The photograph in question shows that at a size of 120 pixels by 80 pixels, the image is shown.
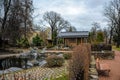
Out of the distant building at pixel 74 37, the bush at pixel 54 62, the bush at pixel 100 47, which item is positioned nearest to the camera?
the bush at pixel 54 62

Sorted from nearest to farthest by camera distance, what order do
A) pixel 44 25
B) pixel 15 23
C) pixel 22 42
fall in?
1. pixel 15 23
2. pixel 22 42
3. pixel 44 25

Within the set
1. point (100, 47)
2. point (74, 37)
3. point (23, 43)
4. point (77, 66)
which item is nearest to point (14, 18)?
point (23, 43)

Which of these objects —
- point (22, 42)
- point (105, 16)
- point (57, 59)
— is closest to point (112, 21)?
point (105, 16)

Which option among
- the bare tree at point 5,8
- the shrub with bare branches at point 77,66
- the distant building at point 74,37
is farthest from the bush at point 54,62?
the distant building at point 74,37

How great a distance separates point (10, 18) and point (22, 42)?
20.6ft

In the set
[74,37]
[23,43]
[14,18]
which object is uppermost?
[14,18]

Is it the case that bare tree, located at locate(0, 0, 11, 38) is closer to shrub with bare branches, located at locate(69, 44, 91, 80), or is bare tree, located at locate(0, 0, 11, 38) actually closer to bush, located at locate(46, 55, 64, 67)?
bush, located at locate(46, 55, 64, 67)

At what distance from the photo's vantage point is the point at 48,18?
58.7 meters

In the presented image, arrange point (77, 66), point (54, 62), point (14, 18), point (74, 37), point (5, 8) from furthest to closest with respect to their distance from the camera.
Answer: point (74, 37) → point (5, 8) → point (14, 18) → point (54, 62) → point (77, 66)

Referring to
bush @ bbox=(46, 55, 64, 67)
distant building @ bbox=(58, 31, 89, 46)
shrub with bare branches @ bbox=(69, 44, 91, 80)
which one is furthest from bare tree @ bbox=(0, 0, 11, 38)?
shrub with bare branches @ bbox=(69, 44, 91, 80)

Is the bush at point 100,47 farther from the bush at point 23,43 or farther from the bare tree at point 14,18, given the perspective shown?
the bush at point 23,43

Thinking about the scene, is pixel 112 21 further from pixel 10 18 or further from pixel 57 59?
pixel 57 59

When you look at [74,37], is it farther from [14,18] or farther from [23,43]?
[14,18]

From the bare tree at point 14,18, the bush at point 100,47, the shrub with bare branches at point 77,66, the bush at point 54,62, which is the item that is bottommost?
the bush at point 54,62
